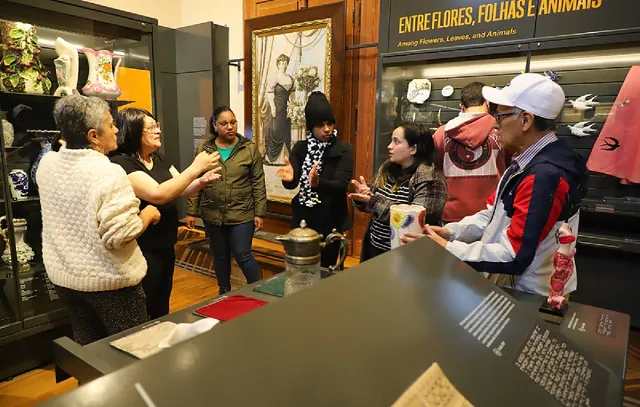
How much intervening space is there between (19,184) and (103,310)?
1266mm

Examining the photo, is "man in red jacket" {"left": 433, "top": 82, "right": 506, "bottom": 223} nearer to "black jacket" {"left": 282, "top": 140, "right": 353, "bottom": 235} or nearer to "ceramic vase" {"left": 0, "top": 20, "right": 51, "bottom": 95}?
"black jacket" {"left": 282, "top": 140, "right": 353, "bottom": 235}

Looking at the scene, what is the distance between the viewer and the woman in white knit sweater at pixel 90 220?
1502mm

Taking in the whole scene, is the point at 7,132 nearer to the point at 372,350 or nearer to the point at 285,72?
the point at 372,350

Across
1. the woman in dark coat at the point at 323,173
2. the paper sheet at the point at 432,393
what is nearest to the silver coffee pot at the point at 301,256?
the paper sheet at the point at 432,393

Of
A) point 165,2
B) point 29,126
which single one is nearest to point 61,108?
point 29,126

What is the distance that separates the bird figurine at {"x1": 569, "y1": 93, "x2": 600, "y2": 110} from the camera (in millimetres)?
2721

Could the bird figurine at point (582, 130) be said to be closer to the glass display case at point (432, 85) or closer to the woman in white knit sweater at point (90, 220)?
the glass display case at point (432, 85)

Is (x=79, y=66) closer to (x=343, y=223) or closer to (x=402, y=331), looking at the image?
(x=343, y=223)

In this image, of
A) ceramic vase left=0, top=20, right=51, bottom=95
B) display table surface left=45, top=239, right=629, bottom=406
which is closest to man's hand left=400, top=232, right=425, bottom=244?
display table surface left=45, top=239, right=629, bottom=406

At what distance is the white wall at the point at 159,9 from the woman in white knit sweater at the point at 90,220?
14.1ft

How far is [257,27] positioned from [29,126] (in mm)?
2758

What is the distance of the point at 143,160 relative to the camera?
206 centimetres

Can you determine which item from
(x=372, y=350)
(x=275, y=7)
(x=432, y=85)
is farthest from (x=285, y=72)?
(x=372, y=350)

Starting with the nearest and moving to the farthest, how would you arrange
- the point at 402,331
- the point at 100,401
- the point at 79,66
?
1. the point at 100,401
2. the point at 402,331
3. the point at 79,66
